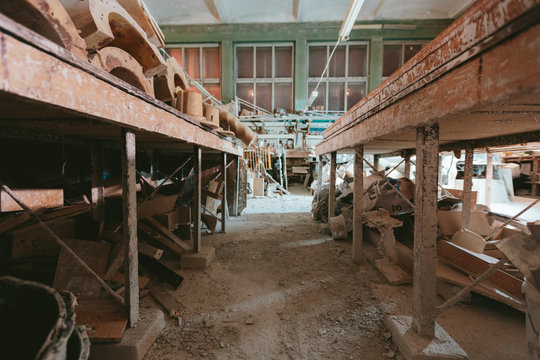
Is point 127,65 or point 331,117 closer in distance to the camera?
point 127,65

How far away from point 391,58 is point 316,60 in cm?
377

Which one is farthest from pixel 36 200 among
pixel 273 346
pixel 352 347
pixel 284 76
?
pixel 284 76

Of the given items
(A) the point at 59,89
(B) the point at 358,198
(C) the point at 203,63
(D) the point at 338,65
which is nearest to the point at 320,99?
(D) the point at 338,65

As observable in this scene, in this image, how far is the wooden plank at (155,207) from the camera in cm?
289

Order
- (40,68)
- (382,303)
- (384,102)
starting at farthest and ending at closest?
(382,303) → (384,102) → (40,68)

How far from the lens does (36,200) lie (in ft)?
7.89

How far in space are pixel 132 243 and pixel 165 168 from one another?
169 inches

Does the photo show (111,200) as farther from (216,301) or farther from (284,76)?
(284,76)

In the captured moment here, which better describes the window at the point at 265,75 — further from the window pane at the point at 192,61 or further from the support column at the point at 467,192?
the support column at the point at 467,192

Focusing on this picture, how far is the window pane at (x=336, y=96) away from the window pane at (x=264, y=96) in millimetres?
3083

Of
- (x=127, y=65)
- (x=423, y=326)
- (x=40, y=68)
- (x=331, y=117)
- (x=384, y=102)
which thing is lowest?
(x=423, y=326)

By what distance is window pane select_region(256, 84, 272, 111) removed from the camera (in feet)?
37.6

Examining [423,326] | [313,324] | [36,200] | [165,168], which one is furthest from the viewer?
[165,168]

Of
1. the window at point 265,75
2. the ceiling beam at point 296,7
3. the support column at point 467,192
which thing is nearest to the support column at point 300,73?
the window at point 265,75
